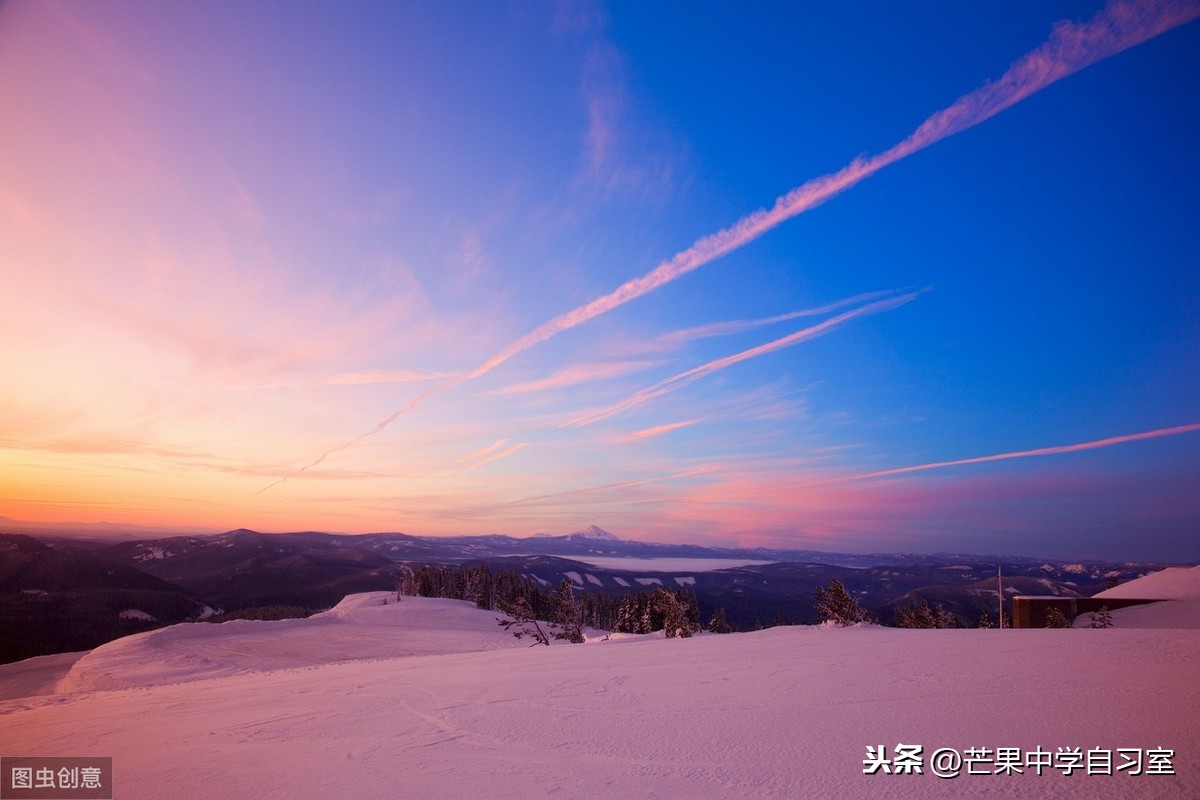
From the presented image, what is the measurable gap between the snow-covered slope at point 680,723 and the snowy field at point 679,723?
3 centimetres

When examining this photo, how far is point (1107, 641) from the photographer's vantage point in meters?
8.23

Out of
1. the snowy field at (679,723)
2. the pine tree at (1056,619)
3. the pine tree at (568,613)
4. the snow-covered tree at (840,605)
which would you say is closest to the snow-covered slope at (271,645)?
the pine tree at (568,613)

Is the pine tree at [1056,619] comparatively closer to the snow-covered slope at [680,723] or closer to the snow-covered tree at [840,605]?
the snow-covered tree at [840,605]

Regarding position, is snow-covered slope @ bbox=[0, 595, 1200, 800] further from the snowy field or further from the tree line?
the tree line

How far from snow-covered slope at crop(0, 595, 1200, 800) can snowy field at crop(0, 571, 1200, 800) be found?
0.03 metres

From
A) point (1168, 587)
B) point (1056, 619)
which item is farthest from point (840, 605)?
point (1168, 587)

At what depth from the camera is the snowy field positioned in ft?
13.5

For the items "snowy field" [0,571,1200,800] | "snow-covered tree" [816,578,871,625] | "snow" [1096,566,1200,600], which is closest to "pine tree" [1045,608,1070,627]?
"snow" [1096,566,1200,600]

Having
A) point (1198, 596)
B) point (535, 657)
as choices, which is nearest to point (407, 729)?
point (535, 657)

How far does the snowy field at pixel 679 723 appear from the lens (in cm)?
412

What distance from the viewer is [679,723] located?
5.54m

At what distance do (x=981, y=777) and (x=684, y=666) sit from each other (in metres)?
5.43

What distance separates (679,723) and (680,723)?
0.03ft

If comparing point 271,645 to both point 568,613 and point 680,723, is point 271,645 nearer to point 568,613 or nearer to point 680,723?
point 568,613
